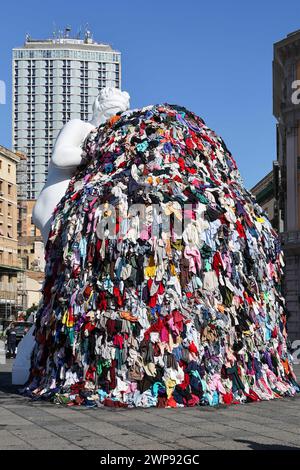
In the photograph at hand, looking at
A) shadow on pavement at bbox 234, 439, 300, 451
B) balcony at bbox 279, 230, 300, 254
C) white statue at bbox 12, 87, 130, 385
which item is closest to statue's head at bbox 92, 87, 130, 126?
white statue at bbox 12, 87, 130, 385

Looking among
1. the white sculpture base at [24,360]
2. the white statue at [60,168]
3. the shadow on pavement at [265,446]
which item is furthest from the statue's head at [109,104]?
the shadow on pavement at [265,446]

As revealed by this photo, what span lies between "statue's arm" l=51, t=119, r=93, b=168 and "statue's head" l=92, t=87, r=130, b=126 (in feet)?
1.23

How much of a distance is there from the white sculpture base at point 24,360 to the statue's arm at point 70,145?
2124 millimetres

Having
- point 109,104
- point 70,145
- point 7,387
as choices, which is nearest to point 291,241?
point 109,104

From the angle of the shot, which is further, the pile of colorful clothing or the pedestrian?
the pedestrian

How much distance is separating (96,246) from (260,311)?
2.03 m

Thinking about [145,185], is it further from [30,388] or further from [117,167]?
[30,388]

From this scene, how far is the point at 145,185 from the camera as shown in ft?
29.3

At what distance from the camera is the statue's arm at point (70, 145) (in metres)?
10.1

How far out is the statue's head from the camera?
1067 cm

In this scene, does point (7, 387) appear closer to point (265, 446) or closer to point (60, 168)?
point (60, 168)

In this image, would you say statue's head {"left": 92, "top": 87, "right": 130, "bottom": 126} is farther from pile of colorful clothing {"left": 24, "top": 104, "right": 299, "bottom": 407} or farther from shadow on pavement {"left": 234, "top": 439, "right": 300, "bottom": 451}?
shadow on pavement {"left": 234, "top": 439, "right": 300, "bottom": 451}
